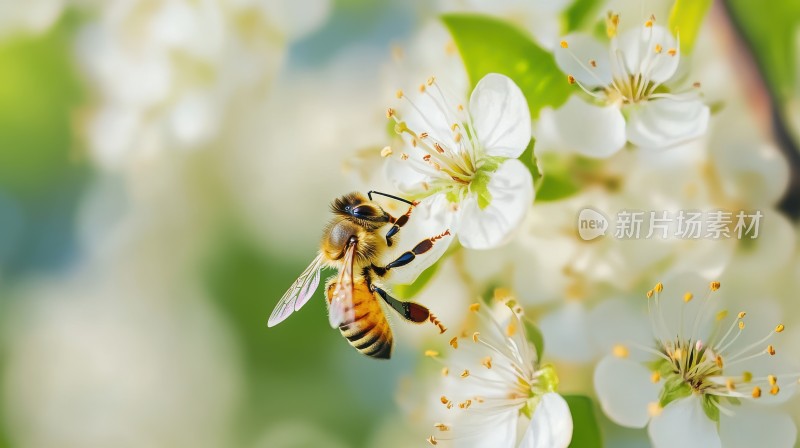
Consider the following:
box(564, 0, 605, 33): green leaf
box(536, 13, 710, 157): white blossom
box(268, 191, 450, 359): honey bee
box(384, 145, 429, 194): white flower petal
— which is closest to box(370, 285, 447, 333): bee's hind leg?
box(268, 191, 450, 359): honey bee

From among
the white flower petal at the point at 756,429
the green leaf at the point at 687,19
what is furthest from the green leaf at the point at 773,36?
the white flower petal at the point at 756,429

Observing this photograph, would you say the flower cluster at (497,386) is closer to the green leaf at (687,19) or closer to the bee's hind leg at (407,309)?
the bee's hind leg at (407,309)

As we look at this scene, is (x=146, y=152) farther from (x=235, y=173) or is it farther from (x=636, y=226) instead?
(x=636, y=226)

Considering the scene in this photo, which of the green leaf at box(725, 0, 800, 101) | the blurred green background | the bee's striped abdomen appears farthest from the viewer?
the blurred green background

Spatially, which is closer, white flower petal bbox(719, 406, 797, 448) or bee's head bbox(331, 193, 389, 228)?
white flower petal bbox(719, 406, 797, 448)

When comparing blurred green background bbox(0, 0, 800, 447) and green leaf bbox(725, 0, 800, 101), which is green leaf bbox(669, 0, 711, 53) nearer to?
green leaf bbox(725, 0, 800, 101)

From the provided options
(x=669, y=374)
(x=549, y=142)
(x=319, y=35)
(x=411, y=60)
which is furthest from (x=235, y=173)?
(x=669, y=374)

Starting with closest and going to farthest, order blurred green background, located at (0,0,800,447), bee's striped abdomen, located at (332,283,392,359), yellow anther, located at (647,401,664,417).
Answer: yellow anther, located at (647,401,664,417), bee's striped abdomen, located at (332,283,392,359), blurred green background, located at (0,0,800,447)
